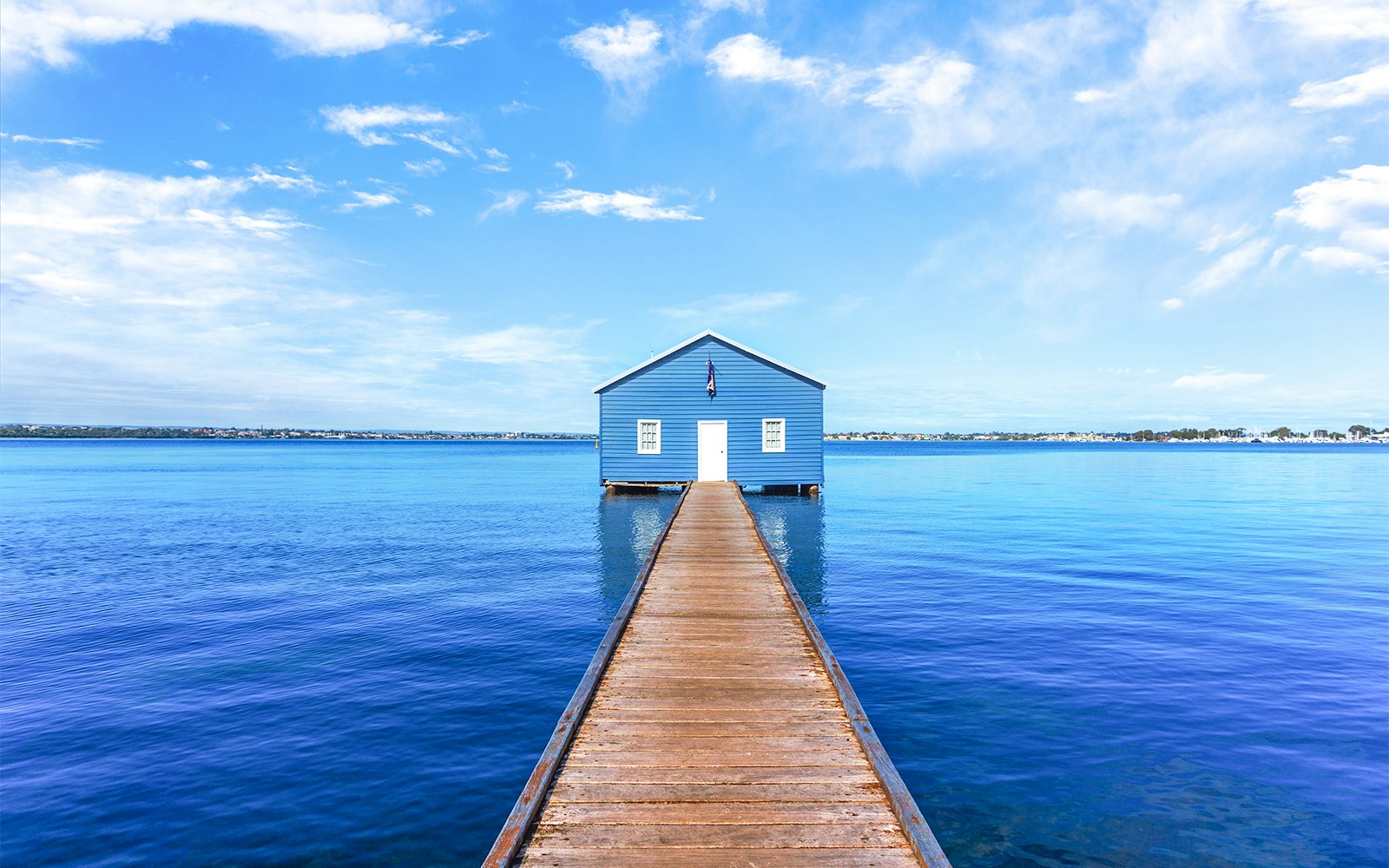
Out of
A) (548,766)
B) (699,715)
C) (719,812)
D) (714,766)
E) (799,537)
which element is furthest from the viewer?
(799,537)

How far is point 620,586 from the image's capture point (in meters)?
16.6

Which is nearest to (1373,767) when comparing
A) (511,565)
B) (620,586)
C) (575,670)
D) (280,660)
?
(575,670)

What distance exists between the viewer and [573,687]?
10.1m

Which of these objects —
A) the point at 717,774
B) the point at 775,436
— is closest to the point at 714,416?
the point at 775,436

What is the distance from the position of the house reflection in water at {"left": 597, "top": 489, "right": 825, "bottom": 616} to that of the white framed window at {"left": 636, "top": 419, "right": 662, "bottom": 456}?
7.85 feet

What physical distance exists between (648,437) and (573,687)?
22739 millimetres

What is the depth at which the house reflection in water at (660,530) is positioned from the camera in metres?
16.7

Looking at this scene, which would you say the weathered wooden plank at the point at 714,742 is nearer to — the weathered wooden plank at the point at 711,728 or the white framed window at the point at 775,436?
the weathered wooden plank at the point at 711,728

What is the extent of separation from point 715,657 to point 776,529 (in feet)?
57.4

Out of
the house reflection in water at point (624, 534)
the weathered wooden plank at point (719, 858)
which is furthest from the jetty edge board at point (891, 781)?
the house reflection in water at point (624, 534)

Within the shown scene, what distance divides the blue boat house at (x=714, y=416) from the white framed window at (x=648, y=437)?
0.04 metres

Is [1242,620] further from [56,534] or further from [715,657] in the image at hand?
[56,534]

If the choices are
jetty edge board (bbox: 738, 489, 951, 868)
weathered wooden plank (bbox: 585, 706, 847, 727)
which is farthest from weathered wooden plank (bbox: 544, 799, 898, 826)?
weathered wooden plank (bbox: 585, 706, 847, 727)

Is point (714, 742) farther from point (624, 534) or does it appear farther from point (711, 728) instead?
point (624, 534)
